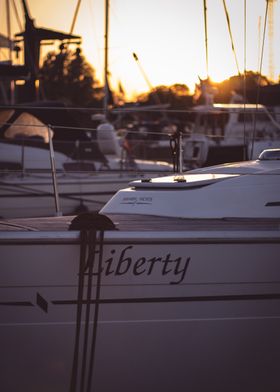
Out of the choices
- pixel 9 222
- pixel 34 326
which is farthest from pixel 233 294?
pixel 9 222

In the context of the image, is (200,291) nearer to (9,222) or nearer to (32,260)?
(32,260)

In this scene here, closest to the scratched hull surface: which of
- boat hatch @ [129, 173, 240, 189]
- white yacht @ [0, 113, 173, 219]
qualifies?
boat hatch @ [129, 173, 240, 189]

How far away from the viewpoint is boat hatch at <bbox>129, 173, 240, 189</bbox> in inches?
224

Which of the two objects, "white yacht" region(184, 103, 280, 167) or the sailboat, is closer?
the sailboat

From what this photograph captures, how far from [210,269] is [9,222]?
5.13ft

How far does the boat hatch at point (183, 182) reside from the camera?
5680 mm

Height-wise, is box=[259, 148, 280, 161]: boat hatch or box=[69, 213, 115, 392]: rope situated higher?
box=[259, 148, 280, 161]: boat hatch

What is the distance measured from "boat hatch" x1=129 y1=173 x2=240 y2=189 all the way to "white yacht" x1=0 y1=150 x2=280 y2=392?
2.31 ft

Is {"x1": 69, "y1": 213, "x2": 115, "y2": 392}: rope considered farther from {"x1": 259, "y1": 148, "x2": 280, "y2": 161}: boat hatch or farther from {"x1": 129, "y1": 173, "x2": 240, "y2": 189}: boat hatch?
{"x1": 259, "y1": 148, "x2": 280, "y2": 161}: boat hatch

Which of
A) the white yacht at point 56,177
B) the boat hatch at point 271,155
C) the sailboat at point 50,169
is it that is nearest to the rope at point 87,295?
the boat hatch at point 271,155

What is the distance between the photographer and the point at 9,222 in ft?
17.3

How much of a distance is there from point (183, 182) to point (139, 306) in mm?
1383

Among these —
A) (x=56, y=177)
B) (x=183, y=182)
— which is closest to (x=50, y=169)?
(x=56, y=177)

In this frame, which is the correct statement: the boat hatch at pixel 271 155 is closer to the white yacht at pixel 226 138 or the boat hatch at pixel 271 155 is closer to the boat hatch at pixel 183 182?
the boat hatch at pixel 183 182
